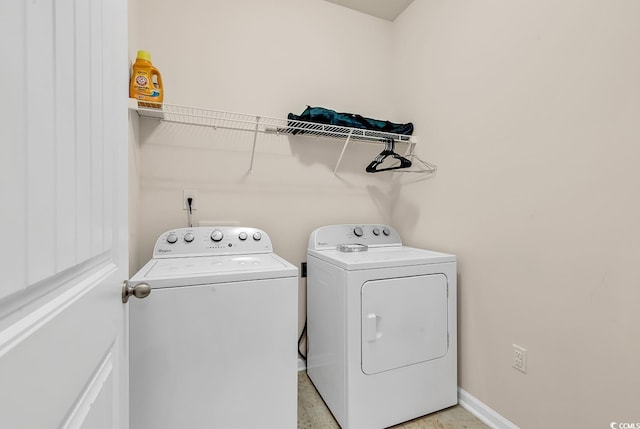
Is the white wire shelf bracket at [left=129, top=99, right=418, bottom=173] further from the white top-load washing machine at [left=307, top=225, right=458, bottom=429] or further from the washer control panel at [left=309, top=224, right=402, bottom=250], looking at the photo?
the white top-load washing machine at [left=307, top=225, right=458, bottom=429]

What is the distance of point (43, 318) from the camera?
0.37 meters

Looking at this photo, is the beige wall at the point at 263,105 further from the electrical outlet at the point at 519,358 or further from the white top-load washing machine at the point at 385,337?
the electrical outlet at the point at 519,358

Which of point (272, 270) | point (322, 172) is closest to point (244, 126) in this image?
point (322, 172)

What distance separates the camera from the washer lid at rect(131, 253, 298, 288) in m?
Answer: 1.14

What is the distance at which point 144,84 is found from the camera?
1.43 m

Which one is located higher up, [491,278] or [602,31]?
[602,31]

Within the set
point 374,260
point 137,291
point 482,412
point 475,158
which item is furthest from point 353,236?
point 137,291

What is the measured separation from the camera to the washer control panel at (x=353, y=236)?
6.34 ft

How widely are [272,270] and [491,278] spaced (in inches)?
47.1

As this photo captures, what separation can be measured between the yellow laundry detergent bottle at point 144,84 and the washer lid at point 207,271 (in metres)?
0.83

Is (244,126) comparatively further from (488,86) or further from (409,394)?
(409,394)

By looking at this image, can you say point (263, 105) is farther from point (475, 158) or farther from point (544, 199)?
point (544, 199)

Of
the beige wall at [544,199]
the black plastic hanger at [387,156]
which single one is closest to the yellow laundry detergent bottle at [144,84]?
the black plastic hanger at [387,156]

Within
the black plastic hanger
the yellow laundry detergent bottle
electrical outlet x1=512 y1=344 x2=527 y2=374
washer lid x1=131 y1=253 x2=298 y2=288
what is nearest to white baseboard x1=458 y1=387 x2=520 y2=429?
electrical outlet x1=512 y1=344 x2=527 y2=374
